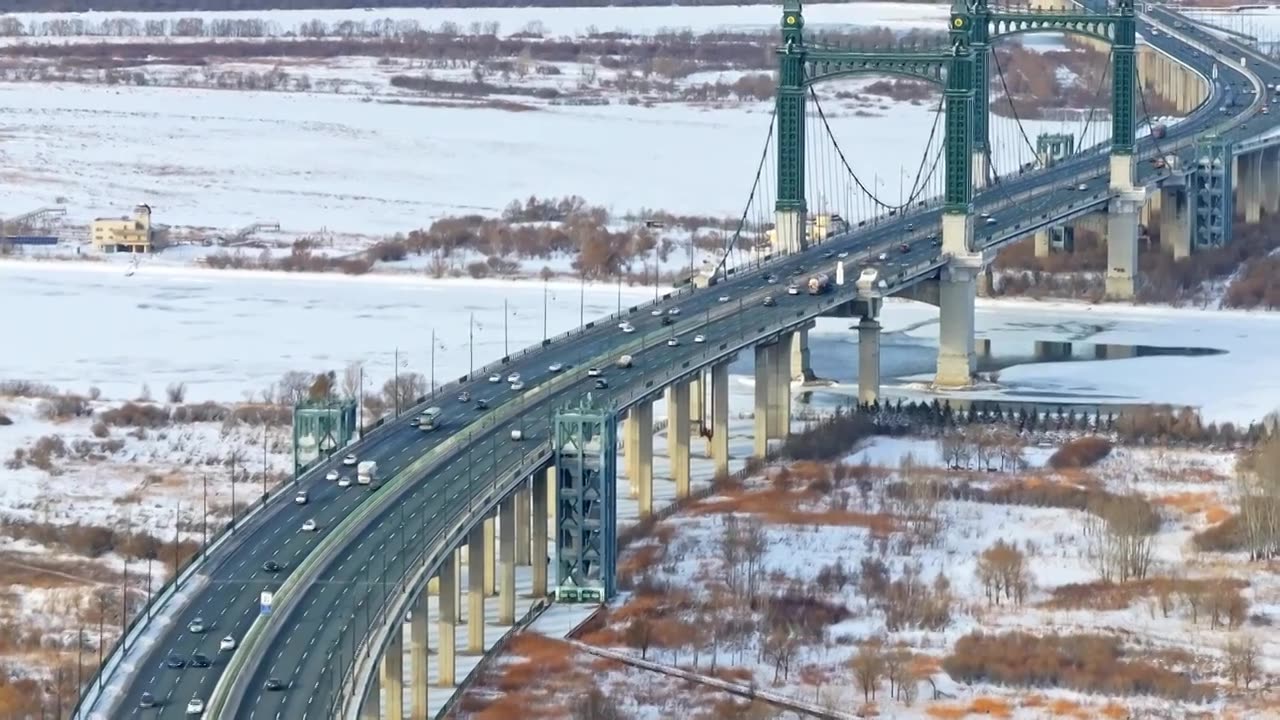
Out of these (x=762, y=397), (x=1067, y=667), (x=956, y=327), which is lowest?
(x=1067, y=667)

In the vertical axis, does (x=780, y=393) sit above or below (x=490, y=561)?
above

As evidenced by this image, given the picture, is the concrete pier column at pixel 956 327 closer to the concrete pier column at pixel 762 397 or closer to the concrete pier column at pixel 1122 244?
the concrete pier column at pixel 762 397

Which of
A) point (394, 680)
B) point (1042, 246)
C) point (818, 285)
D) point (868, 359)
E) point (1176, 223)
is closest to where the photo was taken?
point (394, 680)

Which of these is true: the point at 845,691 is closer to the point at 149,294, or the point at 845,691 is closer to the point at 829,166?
the point at 149,294

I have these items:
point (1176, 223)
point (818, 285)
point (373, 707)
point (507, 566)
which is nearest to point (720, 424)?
point (818, 285)

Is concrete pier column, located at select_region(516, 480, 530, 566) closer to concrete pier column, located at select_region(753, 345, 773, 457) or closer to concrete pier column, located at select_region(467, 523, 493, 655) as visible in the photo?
concrete pier column, located at select_region(467, 523, 493, 655)

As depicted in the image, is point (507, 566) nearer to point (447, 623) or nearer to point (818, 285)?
point (447, 623)

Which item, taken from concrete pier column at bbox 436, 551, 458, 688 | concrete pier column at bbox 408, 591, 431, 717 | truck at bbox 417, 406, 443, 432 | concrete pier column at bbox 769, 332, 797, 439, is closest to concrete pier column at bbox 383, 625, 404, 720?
concrete pier column at bbox 408, 591, 431, 717

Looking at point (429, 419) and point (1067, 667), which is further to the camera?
point (429, 419)
